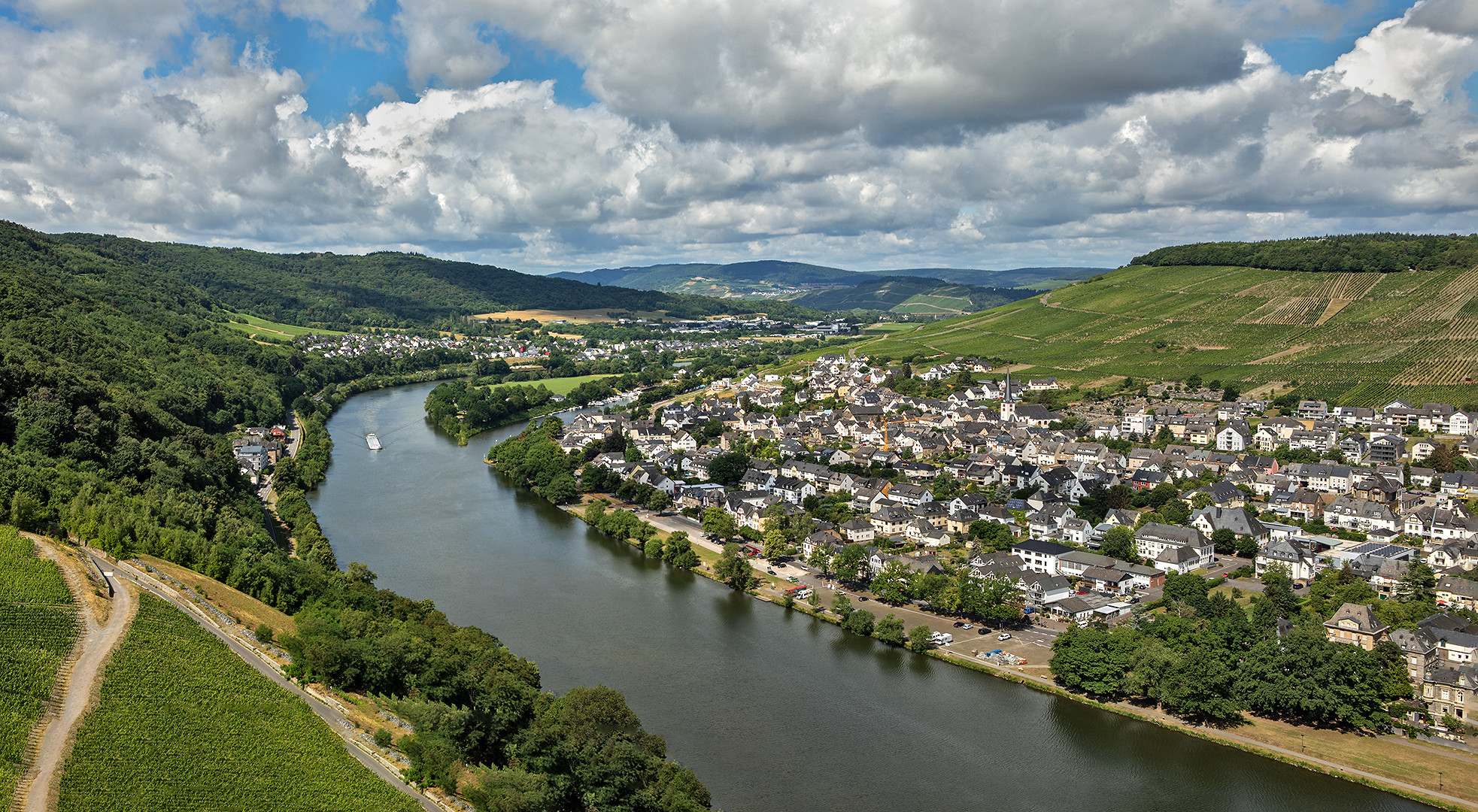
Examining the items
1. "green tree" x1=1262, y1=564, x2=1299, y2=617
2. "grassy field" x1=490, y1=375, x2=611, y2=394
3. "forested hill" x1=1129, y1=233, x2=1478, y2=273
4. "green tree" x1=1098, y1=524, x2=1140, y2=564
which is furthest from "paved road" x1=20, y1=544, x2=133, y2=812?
"forested hill" x1=1129, y1=233, x2=1478, y2=273

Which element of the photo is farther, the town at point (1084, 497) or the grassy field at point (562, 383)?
the grassy field at point (562, 383)

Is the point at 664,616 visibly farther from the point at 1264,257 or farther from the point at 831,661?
the point at 1264,257

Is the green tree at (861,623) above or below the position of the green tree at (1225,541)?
below

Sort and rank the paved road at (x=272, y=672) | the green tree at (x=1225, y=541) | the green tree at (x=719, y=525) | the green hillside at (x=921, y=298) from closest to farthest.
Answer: the paved road at (x=272, y=672) < the green tree at (x=1225, y=541) < the green tree at (x=719, y=525) < the green hillside at (x=921, y=298)

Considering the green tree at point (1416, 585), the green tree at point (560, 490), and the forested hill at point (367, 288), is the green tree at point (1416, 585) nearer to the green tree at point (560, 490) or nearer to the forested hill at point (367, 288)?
the green tree at point (560, 490)

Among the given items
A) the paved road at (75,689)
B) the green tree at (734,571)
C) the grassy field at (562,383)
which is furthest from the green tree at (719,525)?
the grassy field at (562,383)

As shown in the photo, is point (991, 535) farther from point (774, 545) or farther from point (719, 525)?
point (719, 525)

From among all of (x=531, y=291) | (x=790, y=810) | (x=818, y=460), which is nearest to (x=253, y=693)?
(x=790, y=810)
